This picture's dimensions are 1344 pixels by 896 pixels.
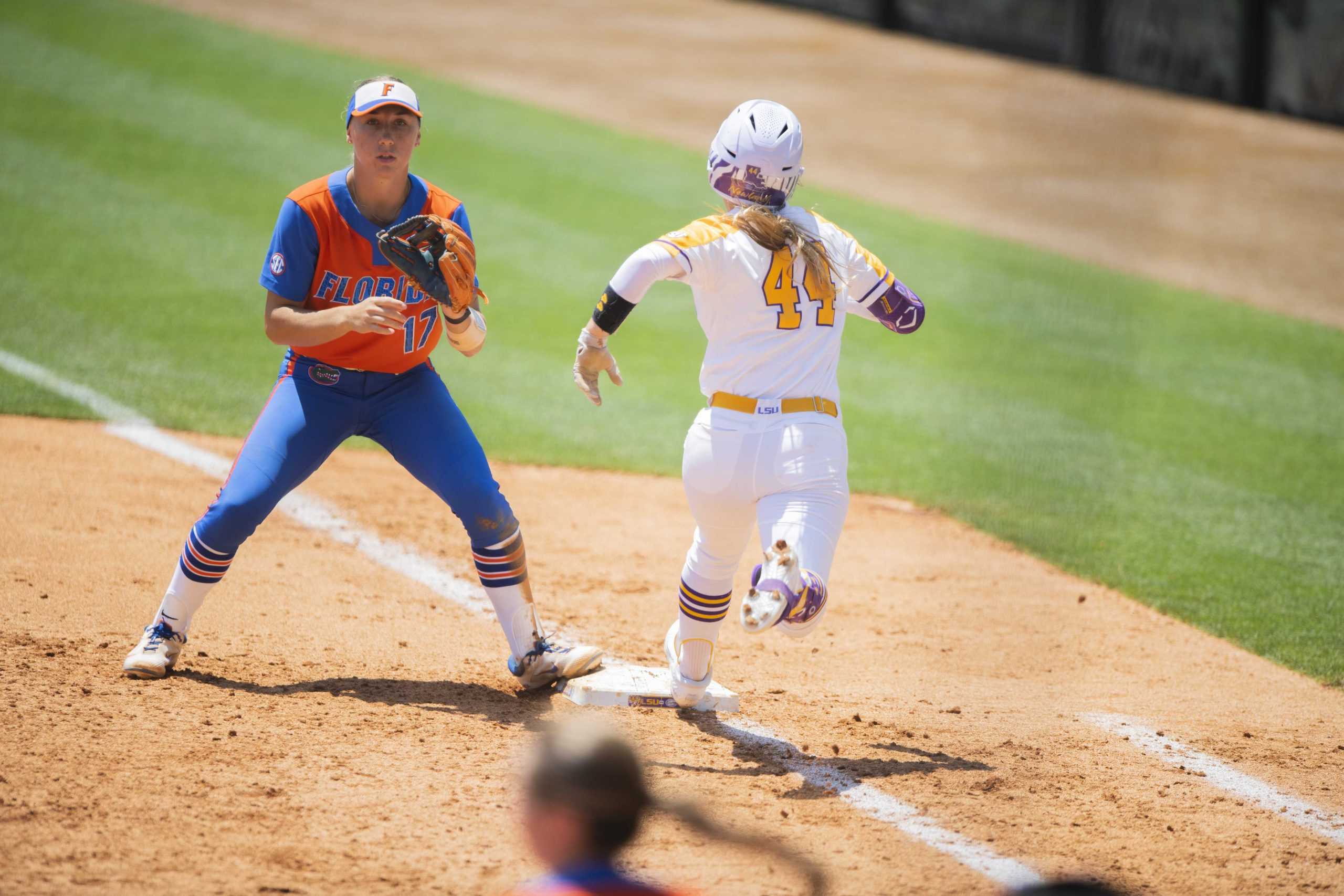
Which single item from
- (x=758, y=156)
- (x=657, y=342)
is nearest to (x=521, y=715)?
(x=758, y=156)

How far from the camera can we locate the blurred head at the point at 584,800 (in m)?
2.22

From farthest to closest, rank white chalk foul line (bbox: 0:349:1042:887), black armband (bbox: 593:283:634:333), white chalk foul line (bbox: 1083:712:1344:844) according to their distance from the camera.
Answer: black armband (bbox: 593:283:634:333)
white chalk foul line (bbox: 1083:712:1344:844)
white chalk foul line (bbox: 0:349:1042:887)

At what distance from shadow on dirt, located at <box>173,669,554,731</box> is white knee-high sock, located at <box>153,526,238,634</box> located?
0.20 metres

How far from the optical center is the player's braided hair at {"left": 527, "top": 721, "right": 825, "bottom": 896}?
7.30ft

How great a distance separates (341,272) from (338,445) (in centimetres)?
58

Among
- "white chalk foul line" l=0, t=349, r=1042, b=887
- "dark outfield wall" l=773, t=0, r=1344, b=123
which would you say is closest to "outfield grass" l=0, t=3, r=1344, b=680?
"white chalk foul line" l=0, t=349, r=1042, b=887

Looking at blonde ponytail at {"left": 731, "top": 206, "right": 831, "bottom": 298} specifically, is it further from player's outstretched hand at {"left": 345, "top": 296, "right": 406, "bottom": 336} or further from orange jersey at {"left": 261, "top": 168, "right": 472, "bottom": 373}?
player's outstretched hand at {"left": 345, "top": 296, "right": 406, "bottom": 336}

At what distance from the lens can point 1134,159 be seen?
14.9 meters

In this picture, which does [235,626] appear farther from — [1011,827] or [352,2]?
[352,2]

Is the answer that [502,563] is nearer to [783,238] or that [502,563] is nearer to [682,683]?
[682,683]

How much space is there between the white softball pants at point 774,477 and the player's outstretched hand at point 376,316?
1.01 meters

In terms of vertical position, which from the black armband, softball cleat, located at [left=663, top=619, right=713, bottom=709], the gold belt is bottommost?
softball cleat, located at [left=663, top=619, right=713, bottom=709]

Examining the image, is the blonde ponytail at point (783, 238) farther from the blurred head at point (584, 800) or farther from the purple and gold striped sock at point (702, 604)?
the blurred head at point (584, 800)

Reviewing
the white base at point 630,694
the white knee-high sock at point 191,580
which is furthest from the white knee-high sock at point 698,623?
the white knee-high sock at point 191,580
